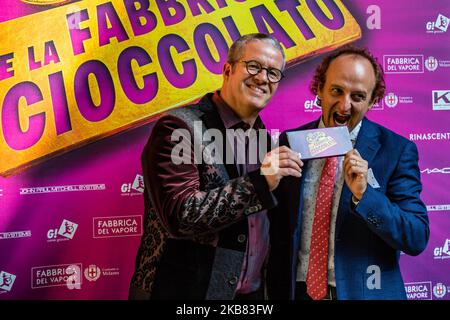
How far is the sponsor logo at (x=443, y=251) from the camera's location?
9.07ft

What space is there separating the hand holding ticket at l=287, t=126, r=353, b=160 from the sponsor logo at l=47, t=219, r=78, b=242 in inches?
54.1

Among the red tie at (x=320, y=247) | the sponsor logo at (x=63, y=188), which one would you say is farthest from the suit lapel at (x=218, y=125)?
the sponsor logo at (x=63, y=188)

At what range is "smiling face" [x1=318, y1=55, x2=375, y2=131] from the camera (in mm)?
1919

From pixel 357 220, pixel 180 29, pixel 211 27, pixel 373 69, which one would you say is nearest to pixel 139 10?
pixel 180 29

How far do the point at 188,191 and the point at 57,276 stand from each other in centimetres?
123

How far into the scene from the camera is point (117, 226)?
8.34 ft

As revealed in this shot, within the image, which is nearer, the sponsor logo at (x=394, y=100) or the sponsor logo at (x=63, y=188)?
the sponsor logo at (x=63, y=188)

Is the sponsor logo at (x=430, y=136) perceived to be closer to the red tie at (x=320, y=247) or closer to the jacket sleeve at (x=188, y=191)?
the red tie at (x=320, y=247)

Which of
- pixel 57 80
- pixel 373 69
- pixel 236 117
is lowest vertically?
pixel 236 117

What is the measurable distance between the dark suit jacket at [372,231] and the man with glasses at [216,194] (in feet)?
0.37

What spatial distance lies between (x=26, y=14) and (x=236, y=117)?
4.44 ft

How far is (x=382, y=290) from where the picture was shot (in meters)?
1.91

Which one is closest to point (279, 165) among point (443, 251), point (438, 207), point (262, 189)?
point (262, 189)
